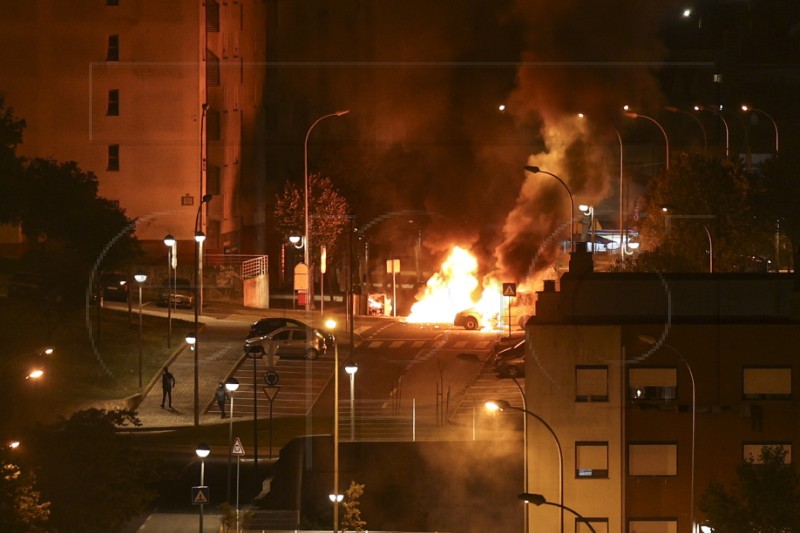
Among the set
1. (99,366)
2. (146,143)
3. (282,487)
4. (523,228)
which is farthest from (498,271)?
(282,487)

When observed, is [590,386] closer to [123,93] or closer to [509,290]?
[509,290]

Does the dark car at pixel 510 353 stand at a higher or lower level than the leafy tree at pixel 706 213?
lower

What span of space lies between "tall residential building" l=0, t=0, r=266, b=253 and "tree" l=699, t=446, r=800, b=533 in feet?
126

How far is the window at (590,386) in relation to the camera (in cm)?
3384

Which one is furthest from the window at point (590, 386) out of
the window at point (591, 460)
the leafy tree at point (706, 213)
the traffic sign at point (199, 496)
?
the leafy tree at point (706, 213)

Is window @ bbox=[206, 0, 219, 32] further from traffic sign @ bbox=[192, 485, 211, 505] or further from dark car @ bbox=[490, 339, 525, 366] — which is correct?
traffic sign @ bbox=[192, 485, 211, 505]

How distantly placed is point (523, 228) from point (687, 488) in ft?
120

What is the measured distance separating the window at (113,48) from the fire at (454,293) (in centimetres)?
1679

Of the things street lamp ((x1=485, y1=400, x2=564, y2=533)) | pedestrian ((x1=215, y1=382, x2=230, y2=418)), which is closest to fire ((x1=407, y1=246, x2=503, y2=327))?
pedestrian ((x1=215, y1=382, x2=230, y2=418))

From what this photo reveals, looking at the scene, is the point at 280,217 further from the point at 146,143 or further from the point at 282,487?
the point at 282,487

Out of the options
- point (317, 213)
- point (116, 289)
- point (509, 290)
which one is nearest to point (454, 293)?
point (317, 213)

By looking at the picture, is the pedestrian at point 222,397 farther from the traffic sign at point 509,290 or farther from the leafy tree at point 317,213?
the leafy tree at point 317,213

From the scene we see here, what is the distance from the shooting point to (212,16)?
218 ft

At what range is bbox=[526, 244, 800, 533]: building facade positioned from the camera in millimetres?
33375
